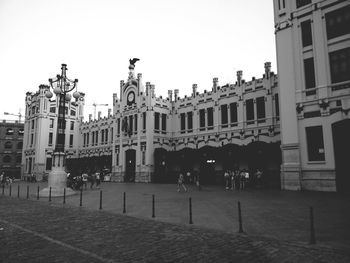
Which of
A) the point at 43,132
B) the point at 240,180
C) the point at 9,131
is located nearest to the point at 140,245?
the point at 240,180

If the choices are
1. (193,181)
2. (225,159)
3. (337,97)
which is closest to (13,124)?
(193,181)

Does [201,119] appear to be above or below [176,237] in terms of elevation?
above

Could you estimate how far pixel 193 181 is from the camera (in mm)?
35406

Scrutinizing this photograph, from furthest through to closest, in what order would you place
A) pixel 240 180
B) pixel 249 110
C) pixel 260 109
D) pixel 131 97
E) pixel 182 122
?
1. pixel 131 97
2. pixel 182 122
3. pixel 249 110
4. pixel 260 109
5. pixel 240 180

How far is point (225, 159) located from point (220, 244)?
84.0 ft

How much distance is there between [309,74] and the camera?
2158 centimetres

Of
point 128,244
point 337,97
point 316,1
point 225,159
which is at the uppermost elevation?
point 316,1

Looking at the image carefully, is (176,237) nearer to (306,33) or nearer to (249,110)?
(306,33)

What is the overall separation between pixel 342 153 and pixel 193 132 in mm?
20464

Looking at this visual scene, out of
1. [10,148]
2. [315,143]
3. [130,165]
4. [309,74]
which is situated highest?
[309,74]

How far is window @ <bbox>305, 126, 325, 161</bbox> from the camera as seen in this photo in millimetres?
20203

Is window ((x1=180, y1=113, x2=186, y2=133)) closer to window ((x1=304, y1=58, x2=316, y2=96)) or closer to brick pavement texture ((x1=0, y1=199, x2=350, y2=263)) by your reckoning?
window ((x1=304, y1=58, x2=316, y2=96))

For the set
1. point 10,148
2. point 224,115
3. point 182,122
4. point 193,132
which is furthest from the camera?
point 10,148

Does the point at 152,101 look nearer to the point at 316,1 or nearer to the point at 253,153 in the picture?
the point at 253,153
